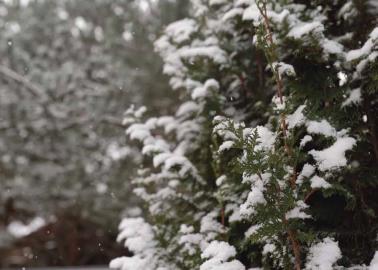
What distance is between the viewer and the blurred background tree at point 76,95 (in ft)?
23.2

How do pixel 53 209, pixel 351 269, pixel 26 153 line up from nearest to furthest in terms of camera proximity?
pixel 351 269
pixel 26 153
pixel 53 209

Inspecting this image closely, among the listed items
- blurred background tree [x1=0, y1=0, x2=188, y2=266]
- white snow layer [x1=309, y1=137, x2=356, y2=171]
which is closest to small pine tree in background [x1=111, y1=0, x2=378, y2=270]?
white snow layer [x1=309, y1=137, x2=356, y2=171]

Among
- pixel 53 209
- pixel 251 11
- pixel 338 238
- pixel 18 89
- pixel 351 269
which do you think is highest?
pixel 18 89

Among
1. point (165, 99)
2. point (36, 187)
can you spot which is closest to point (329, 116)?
point (165, 99)

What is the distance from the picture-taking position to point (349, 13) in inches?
114

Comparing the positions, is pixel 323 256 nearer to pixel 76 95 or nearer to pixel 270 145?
pixel 270 145

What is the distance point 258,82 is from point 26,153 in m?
5.63

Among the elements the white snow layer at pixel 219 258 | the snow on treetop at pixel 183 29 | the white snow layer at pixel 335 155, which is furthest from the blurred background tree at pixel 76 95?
the white snow layer at pixel 335 155

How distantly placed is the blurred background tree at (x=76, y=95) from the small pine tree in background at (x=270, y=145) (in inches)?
137

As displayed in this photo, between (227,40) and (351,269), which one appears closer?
(351,269)

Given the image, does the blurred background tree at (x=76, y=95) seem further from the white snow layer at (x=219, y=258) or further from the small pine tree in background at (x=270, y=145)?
the white snow layer at (x=219, y=258)

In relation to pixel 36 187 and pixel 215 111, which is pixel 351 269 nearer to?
pixel 215 111

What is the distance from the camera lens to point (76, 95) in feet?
23.7

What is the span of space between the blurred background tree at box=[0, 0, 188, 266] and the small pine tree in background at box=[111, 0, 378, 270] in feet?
11.4
